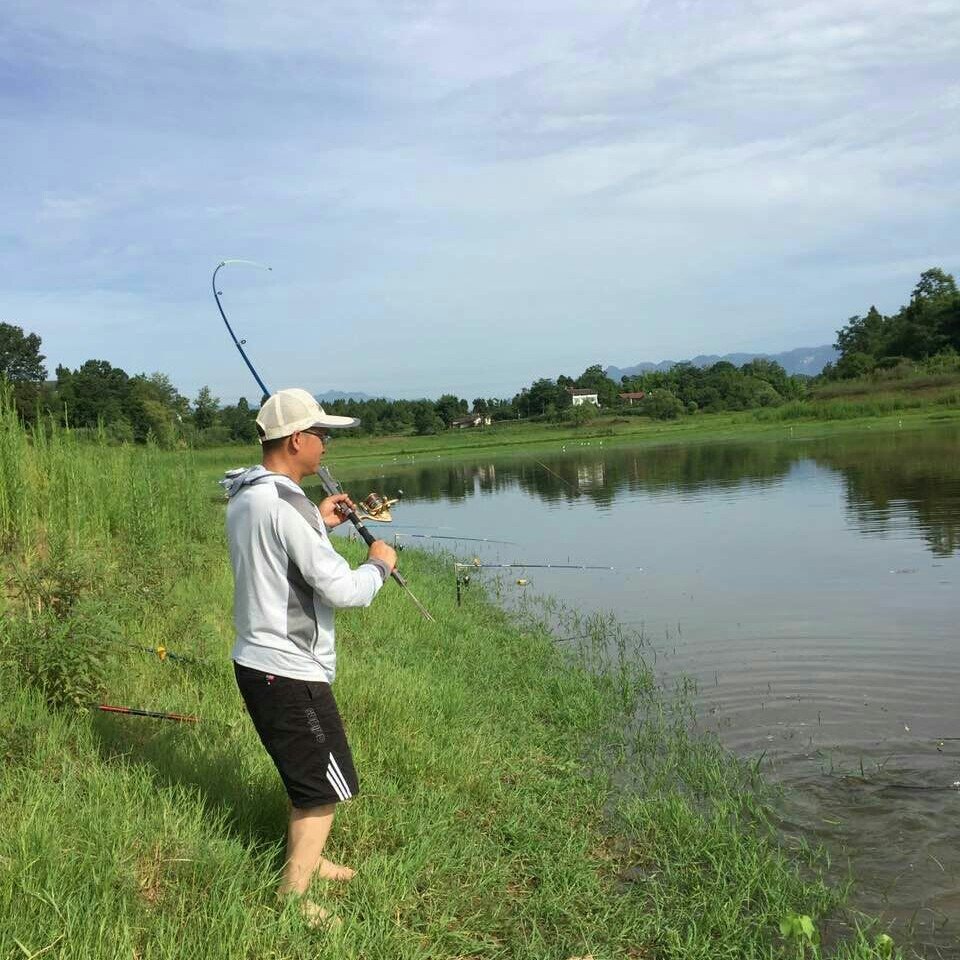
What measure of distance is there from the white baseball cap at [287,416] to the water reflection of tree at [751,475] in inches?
472

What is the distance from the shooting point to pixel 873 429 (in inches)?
1992

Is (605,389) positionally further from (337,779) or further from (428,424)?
(337,779)

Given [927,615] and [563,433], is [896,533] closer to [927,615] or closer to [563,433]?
[927,615]

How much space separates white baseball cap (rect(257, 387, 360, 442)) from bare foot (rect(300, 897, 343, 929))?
1.68m

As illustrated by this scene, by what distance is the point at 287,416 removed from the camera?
11.4 feet

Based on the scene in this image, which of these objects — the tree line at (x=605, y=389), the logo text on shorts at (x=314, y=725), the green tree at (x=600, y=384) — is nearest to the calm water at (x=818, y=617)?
the logo text on shorts at (x=314, y=725)

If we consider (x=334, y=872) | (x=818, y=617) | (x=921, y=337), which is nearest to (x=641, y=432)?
(x=921, y=337)

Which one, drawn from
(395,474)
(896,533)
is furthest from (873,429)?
(896,533)

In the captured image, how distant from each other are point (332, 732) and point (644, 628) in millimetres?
7286

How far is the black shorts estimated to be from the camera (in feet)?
10.9

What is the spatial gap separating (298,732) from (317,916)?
64 centimetres

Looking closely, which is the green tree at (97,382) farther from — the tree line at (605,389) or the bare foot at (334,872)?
the bare foot at (334,872)

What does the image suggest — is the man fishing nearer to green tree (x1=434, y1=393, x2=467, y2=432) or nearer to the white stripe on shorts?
the white stripe on shorts

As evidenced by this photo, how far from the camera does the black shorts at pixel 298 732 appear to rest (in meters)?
3.32
